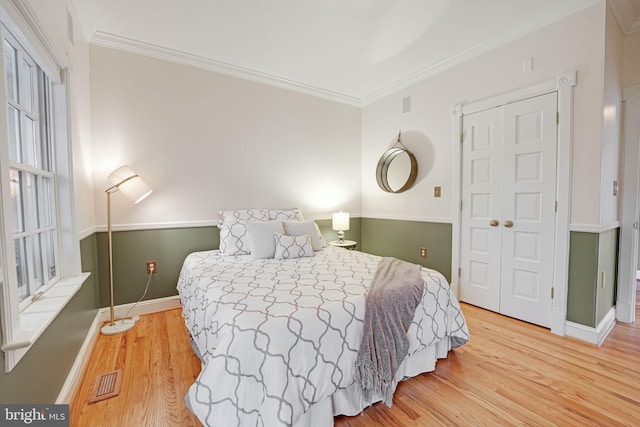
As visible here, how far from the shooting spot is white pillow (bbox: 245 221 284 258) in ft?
8.45

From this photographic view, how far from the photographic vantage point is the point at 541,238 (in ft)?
8.05

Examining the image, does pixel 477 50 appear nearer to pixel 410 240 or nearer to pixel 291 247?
pixel 410 240

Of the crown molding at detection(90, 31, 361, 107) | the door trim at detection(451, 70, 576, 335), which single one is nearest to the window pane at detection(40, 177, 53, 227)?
the crown molding at detection(90, 31, 361, 107)

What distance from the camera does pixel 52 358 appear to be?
1411 millimetres

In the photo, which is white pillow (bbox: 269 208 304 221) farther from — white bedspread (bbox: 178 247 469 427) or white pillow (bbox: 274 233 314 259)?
white bedspread (bbox: 178 247 469 427)

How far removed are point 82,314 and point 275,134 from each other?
259 cm

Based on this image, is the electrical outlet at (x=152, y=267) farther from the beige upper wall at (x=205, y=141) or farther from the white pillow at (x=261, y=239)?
the white pillow at (x=261, y=239)

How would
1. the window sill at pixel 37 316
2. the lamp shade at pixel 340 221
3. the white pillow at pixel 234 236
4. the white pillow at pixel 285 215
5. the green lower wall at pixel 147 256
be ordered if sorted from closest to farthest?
the window sill at pixel 37 316 → the green lower wall at pixel 147 256 → the white pillow at pixel 234 236 → the white pillow at pixel 285 215 → the lamp shade at pixel 340 221

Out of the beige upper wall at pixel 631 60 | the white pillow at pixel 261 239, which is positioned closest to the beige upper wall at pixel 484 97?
the beige upper wall at pixel 631 60

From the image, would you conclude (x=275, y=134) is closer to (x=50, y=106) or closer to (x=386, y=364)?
(x=50, y=106)

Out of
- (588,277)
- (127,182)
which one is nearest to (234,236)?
(127,182)

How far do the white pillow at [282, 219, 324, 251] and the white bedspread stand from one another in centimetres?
82

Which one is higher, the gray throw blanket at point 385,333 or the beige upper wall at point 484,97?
the beige upper wall at point 484,97

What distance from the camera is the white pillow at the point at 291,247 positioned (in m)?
2.56
